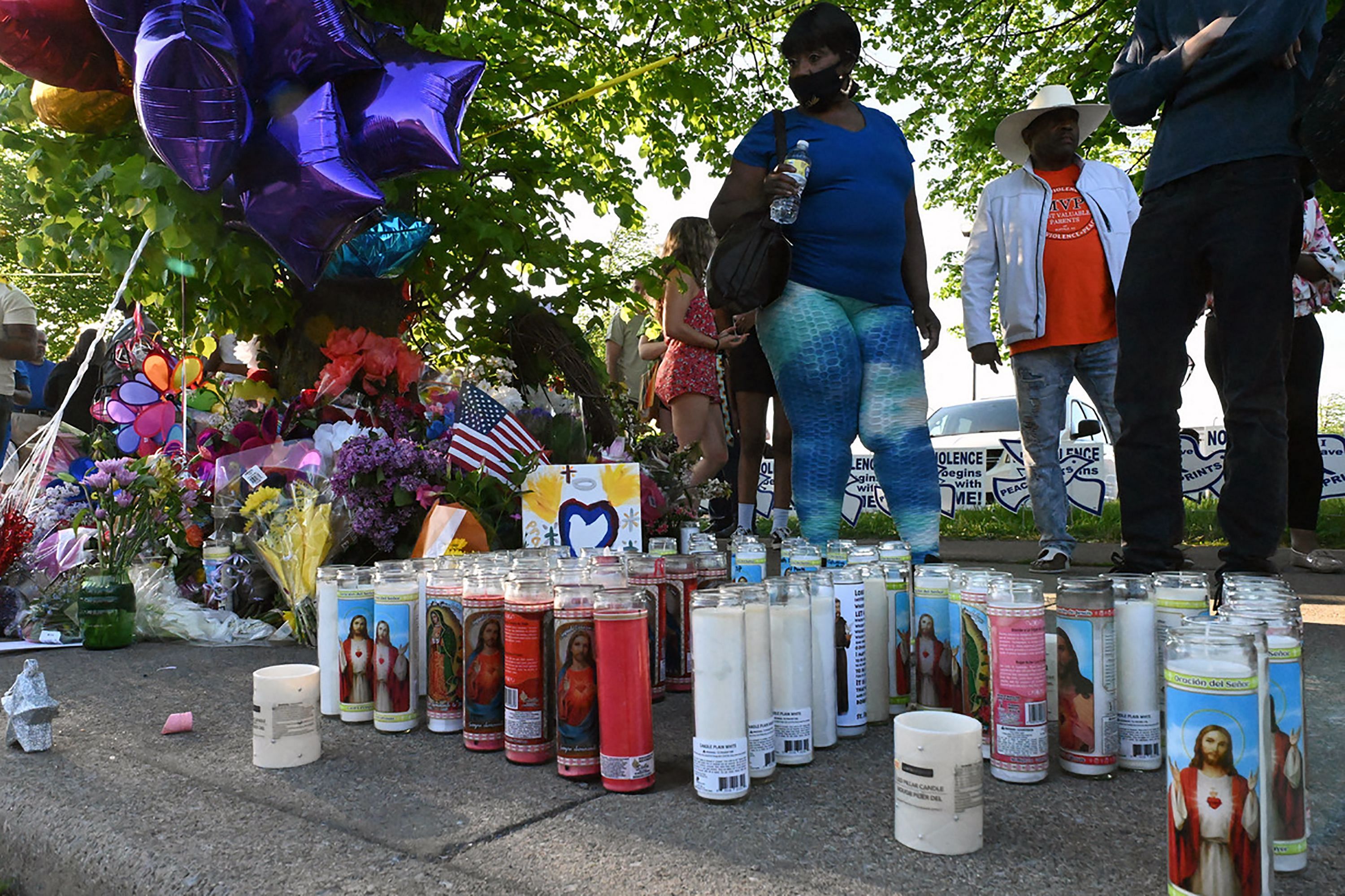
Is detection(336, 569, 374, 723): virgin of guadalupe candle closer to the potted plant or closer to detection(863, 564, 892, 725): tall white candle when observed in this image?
detection(863, 564, 892, 725): tall white candle

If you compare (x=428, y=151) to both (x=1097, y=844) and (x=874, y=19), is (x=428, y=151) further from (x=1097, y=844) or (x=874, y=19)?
(x=874, y=19)

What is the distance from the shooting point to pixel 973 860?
135 centimetres

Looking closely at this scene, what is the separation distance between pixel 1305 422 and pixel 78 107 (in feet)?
16.7

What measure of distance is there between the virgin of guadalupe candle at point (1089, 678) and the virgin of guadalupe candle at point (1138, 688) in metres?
0.02

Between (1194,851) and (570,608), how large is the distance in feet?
3.39

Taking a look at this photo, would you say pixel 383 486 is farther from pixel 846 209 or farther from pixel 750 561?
pixel 846 209

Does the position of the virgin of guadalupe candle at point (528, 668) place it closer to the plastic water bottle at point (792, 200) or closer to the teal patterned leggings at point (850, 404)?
the teal patterned leggings at point (850, 404)

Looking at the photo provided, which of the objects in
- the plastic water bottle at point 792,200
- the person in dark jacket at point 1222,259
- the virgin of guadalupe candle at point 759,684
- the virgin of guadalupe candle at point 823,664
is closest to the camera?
the virgin of guadalupe candle at point 759,684

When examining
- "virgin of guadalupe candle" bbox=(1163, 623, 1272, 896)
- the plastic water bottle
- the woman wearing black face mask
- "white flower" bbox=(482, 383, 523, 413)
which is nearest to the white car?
"white flower" bbox=(482, 383, 523, 413)

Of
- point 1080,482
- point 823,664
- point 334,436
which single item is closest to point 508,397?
point 334,436

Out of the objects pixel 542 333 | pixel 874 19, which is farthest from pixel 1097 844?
pixel 874 19

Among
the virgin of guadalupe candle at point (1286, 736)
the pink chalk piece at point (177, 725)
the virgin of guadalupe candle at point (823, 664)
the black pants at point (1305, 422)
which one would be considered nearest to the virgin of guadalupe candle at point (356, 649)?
the pink chalk piece at point (177, 725)

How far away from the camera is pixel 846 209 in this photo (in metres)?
3.27

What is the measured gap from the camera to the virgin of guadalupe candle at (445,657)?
2.11 metres
